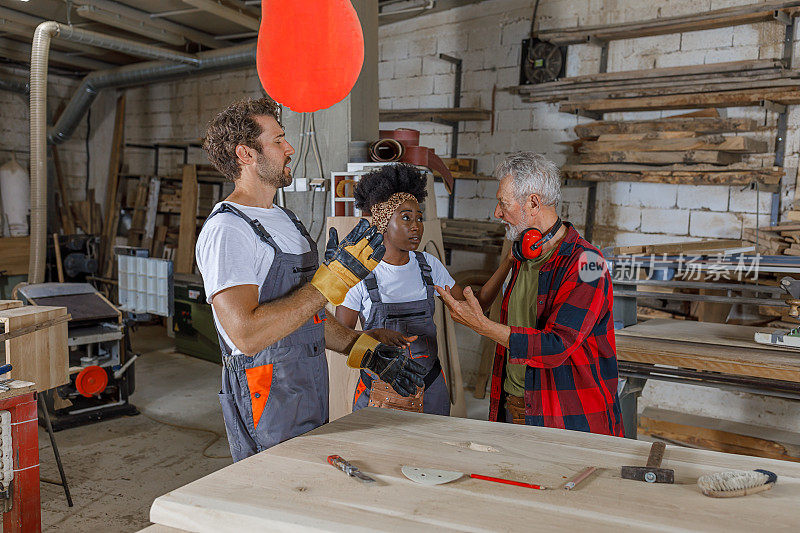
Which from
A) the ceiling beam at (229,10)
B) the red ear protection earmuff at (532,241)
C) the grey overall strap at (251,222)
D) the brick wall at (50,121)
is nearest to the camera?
the grey overall strap at (251,222)

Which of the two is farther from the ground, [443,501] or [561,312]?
[561,312]

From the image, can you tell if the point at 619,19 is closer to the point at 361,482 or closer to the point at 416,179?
the point at 416,179

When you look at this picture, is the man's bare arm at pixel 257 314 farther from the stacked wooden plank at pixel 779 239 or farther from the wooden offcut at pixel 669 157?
the stacked wooden plank at pixel 779 239

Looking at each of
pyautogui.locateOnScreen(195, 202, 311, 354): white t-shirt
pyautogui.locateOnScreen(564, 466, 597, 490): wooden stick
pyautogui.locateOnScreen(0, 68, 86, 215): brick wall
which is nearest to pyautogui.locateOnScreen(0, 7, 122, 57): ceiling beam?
pyautogui.locateOnScreen(0, 68, 86, 215): brick wall

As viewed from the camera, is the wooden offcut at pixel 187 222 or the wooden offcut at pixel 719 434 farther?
the wooden offcut at pixel 187 222

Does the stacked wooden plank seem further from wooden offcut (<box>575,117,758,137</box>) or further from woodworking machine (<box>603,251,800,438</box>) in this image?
wooden offcut (<box>575,117,758,137</box>)

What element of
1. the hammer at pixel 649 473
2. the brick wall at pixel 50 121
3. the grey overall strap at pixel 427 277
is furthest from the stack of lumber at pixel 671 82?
the brick wall at pixel 50 121

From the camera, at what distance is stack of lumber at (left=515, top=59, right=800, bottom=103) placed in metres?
3.97

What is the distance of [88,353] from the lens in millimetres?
4785

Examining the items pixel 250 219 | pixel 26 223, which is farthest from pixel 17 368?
pixel 26 223

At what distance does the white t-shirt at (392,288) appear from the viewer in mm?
2793

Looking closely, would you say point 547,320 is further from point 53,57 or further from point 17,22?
point 53,57

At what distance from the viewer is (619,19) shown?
484 cm

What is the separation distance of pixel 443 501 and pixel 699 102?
12.5 feet
